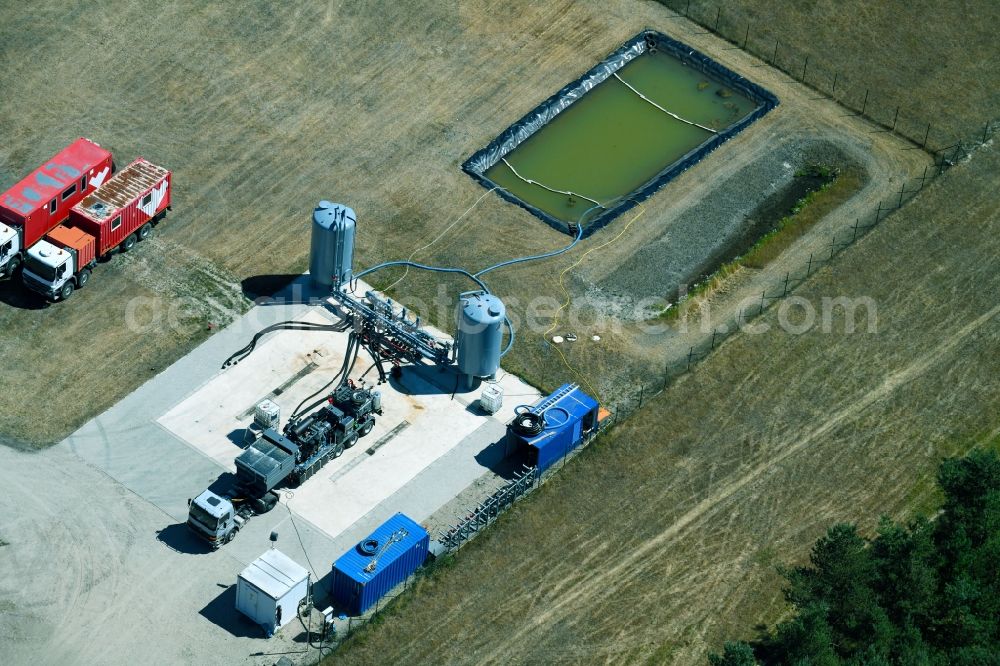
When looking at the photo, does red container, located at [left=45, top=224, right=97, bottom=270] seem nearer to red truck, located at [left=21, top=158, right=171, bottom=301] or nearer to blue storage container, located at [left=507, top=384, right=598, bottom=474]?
red truck, located at [left=21, top=158, right=171, bottom=301]

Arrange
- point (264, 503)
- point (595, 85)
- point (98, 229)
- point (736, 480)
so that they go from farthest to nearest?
point (595, 85) → point (98, 229) → point (736, 480) → point (264, 503)

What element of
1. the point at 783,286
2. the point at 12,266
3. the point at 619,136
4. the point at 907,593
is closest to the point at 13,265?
the point at 12,266

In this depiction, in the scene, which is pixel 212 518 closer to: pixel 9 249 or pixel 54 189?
pixel 9 249

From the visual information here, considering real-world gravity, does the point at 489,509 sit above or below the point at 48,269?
below

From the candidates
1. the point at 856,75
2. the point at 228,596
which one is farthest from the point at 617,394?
the point at 856,75

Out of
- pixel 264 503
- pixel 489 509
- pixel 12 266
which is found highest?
pixel 12 266

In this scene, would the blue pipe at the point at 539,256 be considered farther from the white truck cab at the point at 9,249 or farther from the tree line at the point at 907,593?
the tree line at the point at 907,593

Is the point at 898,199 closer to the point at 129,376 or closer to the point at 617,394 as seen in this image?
the point at 617,394

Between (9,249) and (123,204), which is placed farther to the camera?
(123,204)
